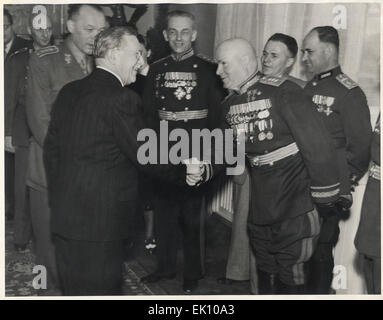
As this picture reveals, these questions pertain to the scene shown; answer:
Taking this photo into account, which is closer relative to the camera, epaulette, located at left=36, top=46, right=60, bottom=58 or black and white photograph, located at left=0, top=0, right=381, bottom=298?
black and white photograph, located at left=0, top=0, right=381, bottom=298

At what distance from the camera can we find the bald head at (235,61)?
8.43 feet

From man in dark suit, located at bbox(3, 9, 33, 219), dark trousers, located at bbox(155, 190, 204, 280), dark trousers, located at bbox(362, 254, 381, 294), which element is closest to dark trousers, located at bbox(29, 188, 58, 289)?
man in dark suit, located at bbox(3, 9, 33, 219)

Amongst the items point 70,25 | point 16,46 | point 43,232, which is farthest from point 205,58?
point 43,232

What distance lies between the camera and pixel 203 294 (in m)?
2.77

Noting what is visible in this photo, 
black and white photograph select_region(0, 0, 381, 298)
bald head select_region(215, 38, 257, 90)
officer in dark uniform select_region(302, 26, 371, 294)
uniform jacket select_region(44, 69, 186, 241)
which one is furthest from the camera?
officer in dark uniform select_region(302, 26, 371, 294)

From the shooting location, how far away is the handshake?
2.63 m

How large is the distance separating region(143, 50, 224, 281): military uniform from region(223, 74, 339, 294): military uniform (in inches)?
9.3

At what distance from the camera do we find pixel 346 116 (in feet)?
8.82

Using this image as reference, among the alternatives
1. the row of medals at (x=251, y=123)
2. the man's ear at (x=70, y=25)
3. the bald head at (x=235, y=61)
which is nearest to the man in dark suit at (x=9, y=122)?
the man's ear at (x=70, y=25)

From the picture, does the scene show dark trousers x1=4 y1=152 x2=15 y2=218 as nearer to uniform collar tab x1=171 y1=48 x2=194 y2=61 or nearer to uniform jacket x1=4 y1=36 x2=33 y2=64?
uniform jacket x1=4 y1=36 x2=33 y2=64

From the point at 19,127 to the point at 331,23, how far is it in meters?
1.58

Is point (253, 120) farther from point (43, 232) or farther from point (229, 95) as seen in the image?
point (43, 232)

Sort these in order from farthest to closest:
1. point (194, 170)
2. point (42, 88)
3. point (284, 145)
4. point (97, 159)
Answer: point (42, 88), point (194, 170), point (284, 145), point (97, 159)

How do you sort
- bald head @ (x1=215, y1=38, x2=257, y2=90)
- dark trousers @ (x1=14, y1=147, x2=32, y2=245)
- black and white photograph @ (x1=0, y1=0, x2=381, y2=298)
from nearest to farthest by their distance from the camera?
black and white photograph @ (x1=0, y1=0, x2=381, y2=298)
bald head @ (x1=215, y1=38, x2=257, y2=90)
dark trousers @ (x1=14, y1=147, x2=32, y2=245)
